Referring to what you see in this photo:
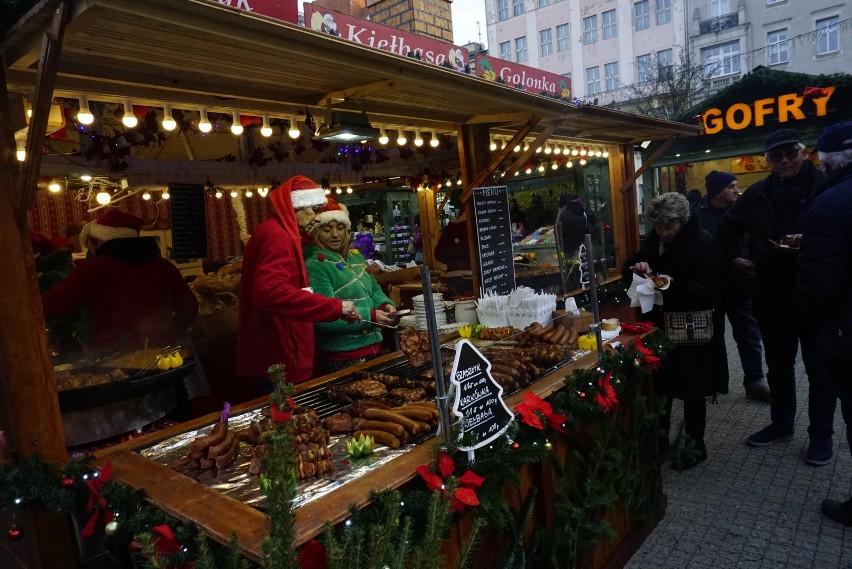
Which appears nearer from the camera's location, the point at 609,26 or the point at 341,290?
the point at 341,290

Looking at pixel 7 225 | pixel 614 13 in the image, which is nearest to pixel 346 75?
pixel 7 225

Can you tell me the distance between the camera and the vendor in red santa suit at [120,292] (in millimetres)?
3986

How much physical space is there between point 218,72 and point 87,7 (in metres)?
1.42

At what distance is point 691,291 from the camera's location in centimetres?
407

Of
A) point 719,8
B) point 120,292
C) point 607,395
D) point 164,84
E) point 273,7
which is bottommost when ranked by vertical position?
point 607,395

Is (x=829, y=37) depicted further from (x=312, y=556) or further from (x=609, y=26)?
(x=312, y=556)

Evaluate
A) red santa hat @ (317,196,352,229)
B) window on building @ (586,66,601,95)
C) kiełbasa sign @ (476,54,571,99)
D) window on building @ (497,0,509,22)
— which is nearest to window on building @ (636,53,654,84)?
window on building @ (586,66,601,95)

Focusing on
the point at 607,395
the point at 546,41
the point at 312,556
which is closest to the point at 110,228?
the point at 312,556

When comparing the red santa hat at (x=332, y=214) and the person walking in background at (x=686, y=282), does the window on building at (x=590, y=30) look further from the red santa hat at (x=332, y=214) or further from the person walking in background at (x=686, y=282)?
the red santa hat at (x=332, y=214)

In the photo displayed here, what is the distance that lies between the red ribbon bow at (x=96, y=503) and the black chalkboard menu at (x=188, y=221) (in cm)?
603

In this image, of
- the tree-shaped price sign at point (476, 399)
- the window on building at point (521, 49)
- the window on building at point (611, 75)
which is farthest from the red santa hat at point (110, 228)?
the window on building at point (521, 49)

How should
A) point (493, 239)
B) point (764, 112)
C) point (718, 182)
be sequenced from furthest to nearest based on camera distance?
point (764, 112) < point (718, 182) < point (493, 239)

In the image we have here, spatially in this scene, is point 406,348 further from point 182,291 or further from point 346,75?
point 182,291

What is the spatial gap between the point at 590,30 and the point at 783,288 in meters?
34.8
